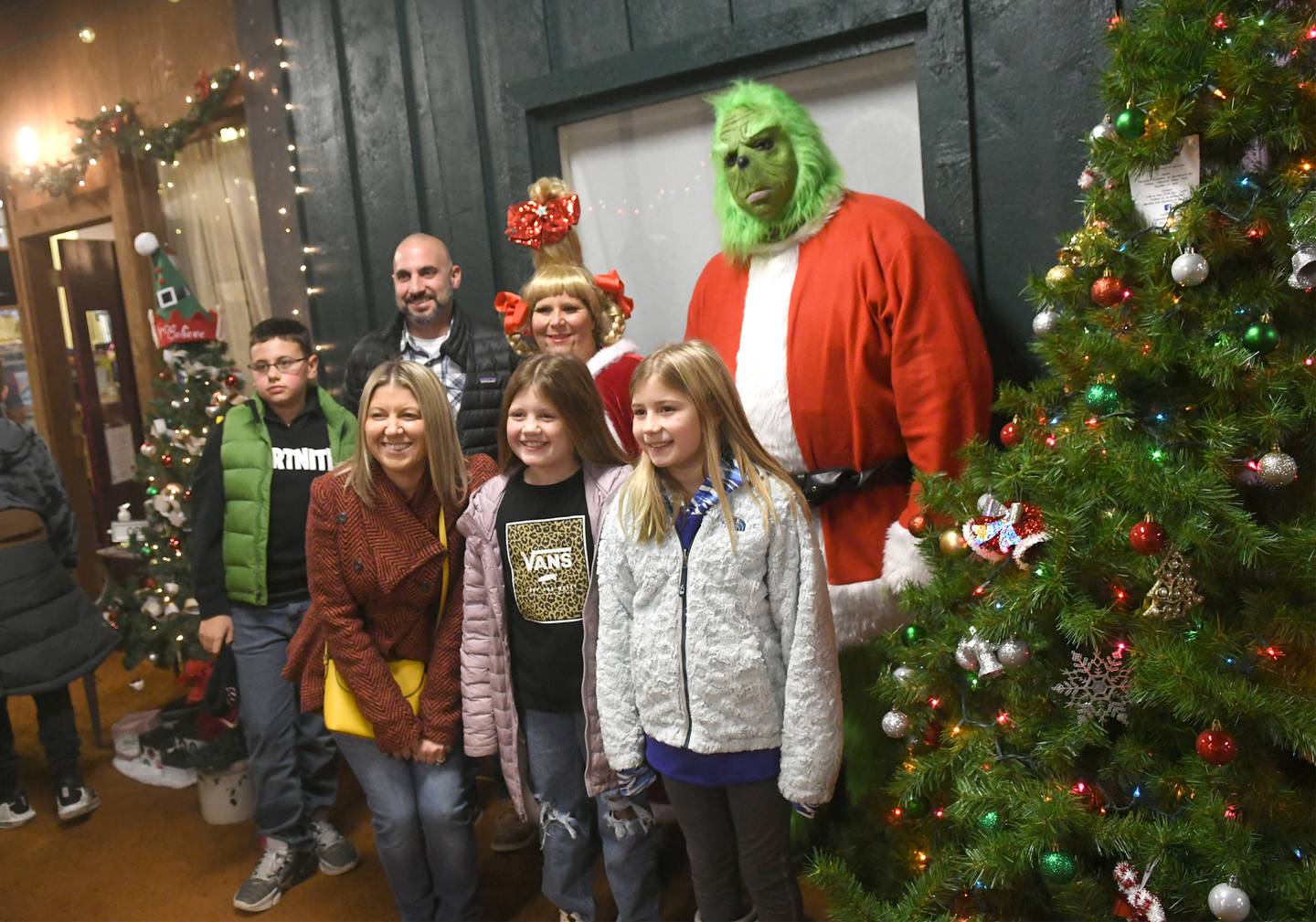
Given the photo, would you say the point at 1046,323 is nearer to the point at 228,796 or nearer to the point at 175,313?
the point at 228,796

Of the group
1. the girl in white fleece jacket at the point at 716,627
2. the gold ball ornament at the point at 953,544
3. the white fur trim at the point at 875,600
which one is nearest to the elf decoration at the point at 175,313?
the girl in white fleece jacket at the point at 716,627

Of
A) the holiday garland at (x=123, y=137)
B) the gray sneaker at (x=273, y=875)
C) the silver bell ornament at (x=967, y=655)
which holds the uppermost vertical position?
the holiday garland at (x=123, y=137)

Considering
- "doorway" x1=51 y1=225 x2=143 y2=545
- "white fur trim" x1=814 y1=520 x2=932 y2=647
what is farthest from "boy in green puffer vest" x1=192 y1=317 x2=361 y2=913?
"doorway" x1=51 y1=225 x2=143 y2=545

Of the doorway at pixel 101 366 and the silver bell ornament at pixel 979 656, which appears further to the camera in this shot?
the doorway at pixel 101 366

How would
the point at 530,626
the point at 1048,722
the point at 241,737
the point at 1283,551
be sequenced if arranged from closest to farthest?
the point at 1283,551, the point at 1048,722, the point at 530,626, the point at 241,737

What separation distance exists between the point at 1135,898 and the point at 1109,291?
1.13m

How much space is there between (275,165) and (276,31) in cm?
51

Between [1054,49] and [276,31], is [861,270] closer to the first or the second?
[1054,49]

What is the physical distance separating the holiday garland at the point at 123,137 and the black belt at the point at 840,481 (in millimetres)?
3303

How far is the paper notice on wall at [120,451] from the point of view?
552 cm

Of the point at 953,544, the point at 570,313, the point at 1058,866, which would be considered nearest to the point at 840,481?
the point at 953,544

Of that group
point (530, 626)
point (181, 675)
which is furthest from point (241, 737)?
point (530, 626)

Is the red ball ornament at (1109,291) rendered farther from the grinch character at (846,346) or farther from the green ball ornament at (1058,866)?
the green ball ornament at (1058,866)

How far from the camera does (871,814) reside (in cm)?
267
